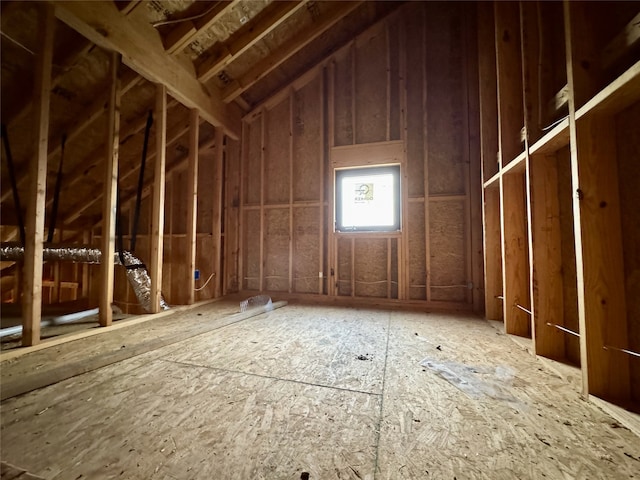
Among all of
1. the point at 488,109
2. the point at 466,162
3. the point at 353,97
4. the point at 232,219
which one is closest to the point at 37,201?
the point at 232,219

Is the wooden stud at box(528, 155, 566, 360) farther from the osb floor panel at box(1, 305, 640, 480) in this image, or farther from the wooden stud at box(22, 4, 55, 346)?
the wooden stud at box(22, 4, 55, 346)

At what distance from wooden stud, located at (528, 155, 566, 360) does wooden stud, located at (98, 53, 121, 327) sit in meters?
3.44

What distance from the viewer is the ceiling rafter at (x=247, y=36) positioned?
113 inches

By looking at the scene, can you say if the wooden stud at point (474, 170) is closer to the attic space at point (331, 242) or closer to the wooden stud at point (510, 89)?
the attic space at point (331, 242)

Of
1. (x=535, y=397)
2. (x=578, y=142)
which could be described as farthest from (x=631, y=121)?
(x=535, y=397)

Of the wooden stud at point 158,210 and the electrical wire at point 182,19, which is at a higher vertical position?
the electrical wire at point 182,19

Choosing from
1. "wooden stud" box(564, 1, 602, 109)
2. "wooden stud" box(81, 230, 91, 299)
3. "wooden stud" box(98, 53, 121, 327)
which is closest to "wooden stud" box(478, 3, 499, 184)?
"wooden stud" box(564, 1, 602, 109)

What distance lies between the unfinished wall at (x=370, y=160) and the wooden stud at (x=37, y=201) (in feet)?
8.13

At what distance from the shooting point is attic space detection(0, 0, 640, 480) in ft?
3.01

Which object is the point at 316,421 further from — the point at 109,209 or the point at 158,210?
the point at 158,210

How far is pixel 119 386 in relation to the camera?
124cm

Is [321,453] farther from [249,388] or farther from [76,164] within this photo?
[76,164]

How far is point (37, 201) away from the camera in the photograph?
1.77m

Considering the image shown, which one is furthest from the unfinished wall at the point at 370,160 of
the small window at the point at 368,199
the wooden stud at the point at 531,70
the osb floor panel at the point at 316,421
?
the osb floor panel at the point at 316,421
